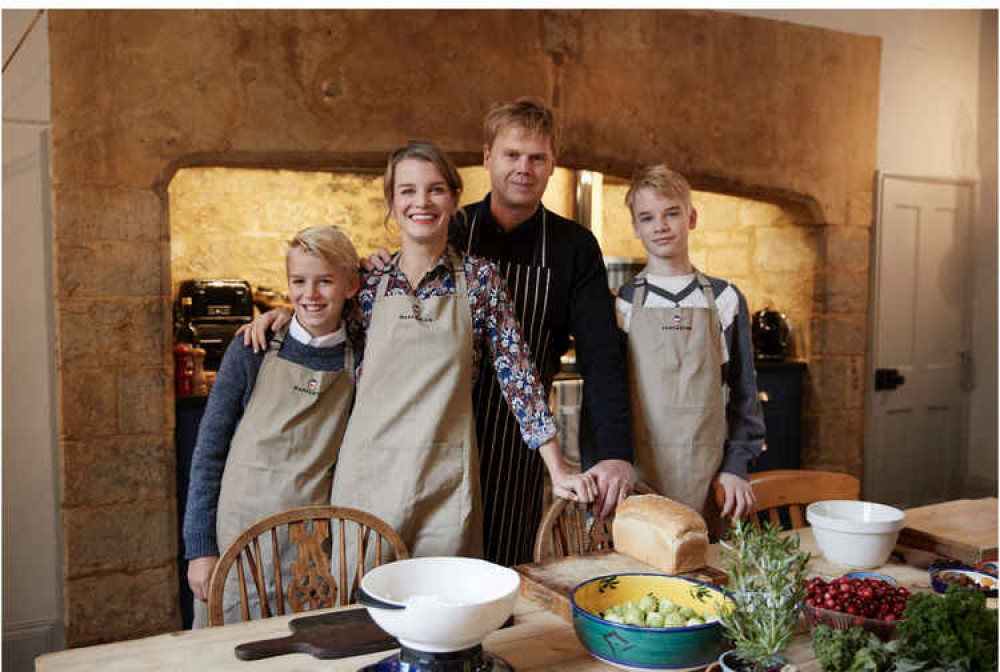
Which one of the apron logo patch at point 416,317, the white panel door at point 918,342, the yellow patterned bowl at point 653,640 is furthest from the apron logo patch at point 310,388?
the white panel door at point 918,342

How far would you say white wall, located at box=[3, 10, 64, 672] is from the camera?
9.71ft

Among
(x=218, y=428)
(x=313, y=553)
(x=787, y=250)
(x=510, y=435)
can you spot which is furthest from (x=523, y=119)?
(x=787, y=250)

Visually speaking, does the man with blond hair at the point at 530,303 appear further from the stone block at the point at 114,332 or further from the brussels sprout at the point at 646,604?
the stone block at the point at 114,332

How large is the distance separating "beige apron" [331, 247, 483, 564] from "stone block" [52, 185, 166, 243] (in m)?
1.55

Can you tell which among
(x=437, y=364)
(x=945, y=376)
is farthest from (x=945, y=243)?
(x=437, y=364)

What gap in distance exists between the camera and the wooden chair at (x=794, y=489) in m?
2.34

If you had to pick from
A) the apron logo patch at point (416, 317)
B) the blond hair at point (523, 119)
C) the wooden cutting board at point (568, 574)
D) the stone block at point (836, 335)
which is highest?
the blond hair at point (523, 119)

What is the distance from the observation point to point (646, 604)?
52.0 inches

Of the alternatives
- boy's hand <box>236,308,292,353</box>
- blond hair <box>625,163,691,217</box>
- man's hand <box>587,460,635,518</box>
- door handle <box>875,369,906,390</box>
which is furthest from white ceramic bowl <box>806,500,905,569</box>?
door handle <box>875,369,906,390</box>

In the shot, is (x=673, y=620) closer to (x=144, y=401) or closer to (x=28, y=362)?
(x=144, y=401)

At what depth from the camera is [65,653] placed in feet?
4.51

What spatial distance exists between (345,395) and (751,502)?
1.12 metres

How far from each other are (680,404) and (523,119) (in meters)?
0.88

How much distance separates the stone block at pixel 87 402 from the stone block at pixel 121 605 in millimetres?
544
